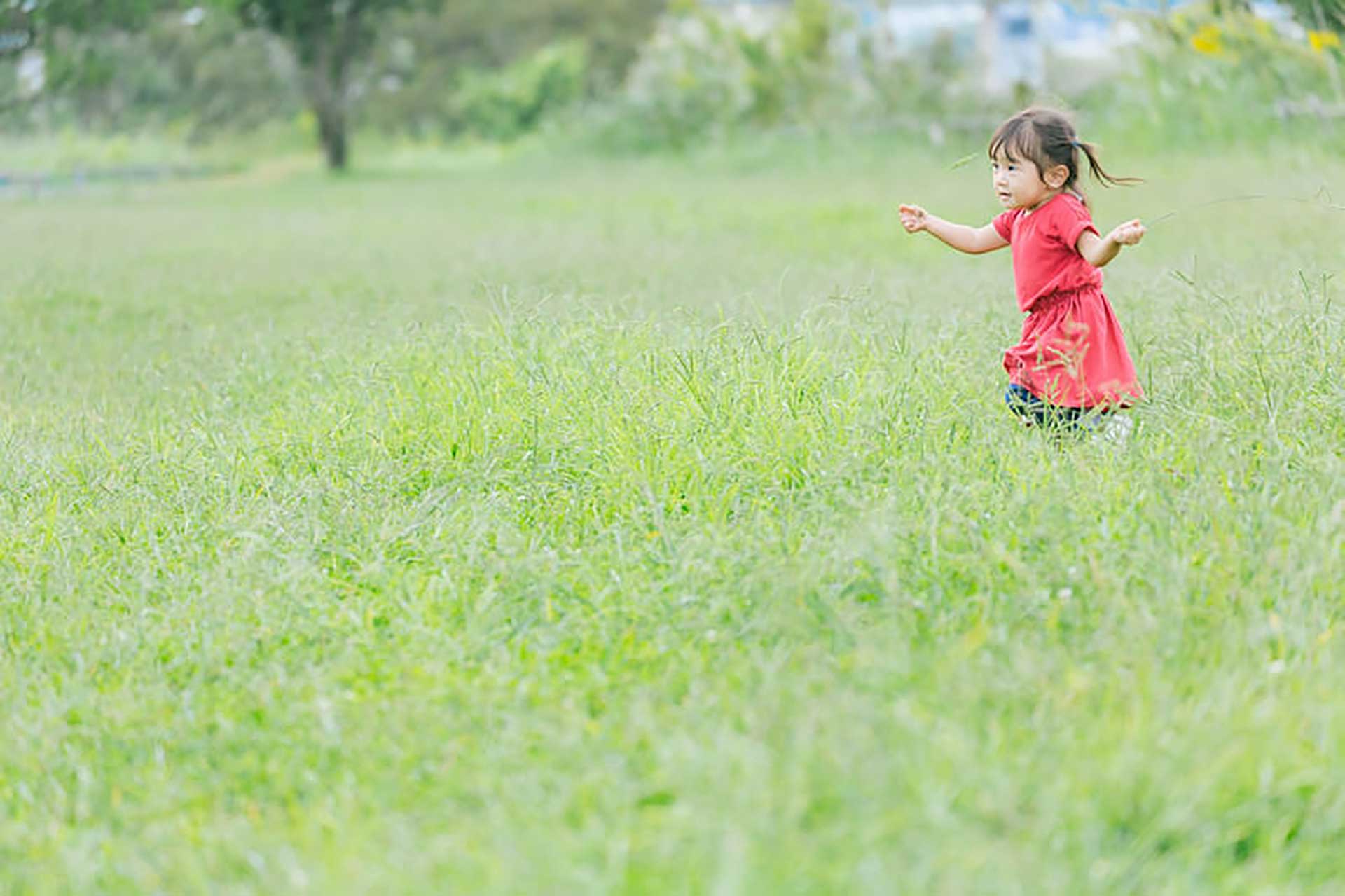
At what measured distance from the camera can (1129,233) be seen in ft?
13.9

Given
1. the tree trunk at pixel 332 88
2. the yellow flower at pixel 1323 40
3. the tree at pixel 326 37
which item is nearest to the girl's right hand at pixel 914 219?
the yellow flower at pixel 1323 40

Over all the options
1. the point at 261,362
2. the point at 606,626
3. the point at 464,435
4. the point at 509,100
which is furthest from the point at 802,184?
the point at 509,100

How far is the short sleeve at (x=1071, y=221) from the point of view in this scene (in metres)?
4.80

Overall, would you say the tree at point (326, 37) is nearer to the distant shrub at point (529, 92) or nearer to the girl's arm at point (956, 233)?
the distant shrub at point (529, 92)

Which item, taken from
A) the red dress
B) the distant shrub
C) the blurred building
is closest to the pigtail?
the red dress

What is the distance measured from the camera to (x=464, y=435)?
4.69 m

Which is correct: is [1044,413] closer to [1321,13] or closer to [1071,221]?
[1071,221]

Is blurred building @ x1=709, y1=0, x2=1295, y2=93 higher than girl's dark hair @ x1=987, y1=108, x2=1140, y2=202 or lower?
lower

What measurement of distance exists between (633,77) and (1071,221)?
2862 centimetres

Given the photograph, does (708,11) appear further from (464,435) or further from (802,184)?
(464,435)

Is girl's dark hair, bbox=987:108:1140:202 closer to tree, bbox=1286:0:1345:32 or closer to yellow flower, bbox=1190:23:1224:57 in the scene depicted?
tree, bbox=1286:0:1345:32

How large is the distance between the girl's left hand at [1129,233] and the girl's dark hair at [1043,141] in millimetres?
493

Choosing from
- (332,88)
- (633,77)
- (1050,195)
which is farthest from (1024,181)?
(633,77)

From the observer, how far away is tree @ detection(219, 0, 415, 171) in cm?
2962
